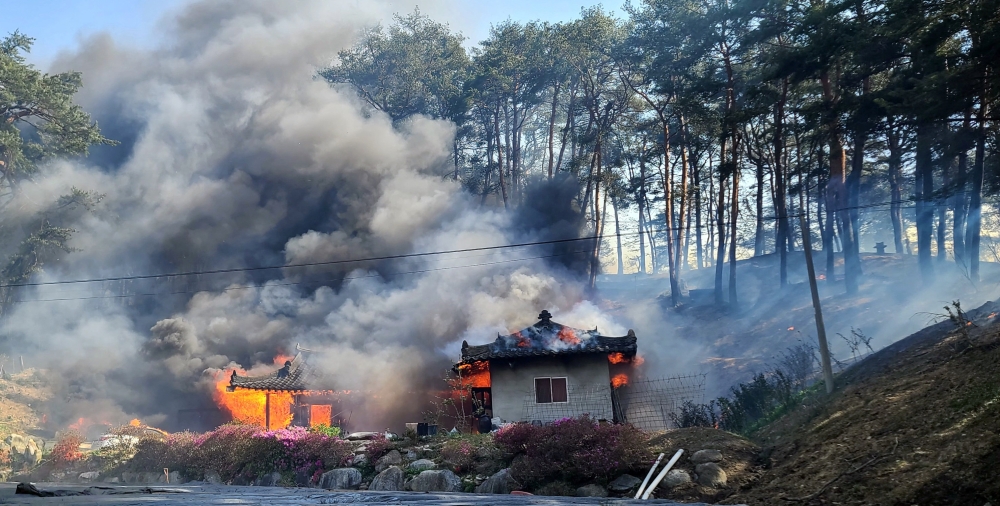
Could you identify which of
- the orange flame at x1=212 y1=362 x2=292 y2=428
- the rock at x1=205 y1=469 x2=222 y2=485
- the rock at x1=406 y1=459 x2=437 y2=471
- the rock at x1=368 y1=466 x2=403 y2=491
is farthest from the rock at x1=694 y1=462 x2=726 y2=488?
the orange flame at x1=212 y1=362 x2=292 y2=428

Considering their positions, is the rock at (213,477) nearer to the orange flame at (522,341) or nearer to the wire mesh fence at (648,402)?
the orange flame at (522,341)

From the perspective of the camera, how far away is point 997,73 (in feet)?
55.4

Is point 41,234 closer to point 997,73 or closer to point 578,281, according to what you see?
point 578,281

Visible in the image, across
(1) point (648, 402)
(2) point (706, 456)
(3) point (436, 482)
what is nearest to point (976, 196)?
(1) point (648, 402)

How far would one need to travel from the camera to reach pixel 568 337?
86.0ft

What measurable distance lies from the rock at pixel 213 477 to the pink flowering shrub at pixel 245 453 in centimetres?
11

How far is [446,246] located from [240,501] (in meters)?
34.3

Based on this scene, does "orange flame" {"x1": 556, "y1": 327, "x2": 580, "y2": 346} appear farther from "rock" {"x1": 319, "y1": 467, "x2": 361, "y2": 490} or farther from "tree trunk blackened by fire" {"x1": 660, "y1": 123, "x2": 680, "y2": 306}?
"tree trunk blackened by fire" {"x1": 660, "y1": 123, "x2": 680, "y2": 306}

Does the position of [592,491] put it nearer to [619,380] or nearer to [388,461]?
[388,461]

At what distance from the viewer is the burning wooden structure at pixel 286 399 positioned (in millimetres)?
35000

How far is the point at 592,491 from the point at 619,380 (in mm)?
13339

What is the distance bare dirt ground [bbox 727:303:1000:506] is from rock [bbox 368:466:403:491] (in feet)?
30.1

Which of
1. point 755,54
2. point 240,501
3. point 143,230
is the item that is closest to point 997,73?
point 240,501

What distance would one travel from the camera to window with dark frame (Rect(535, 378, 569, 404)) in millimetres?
25859
